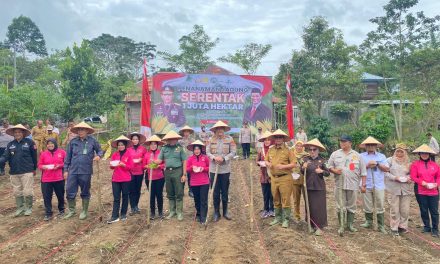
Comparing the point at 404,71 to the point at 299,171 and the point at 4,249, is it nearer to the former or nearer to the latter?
the point at 299,171

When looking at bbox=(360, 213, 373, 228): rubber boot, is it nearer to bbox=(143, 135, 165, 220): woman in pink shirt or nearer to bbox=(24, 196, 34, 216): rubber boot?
bbox=(143, 135, 165, 220): woman in pink shirt

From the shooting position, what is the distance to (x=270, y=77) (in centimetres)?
1898

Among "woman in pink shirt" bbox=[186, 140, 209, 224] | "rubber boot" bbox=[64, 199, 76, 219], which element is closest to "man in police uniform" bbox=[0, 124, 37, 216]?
"rubber boot" bbox=[64, 199, 76, 219]

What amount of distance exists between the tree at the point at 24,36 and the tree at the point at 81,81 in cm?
3558

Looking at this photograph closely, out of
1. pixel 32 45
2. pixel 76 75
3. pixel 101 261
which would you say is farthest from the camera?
pixel 32 45

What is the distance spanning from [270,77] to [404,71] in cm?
693

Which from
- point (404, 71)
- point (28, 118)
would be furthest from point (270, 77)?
point (28, 118)

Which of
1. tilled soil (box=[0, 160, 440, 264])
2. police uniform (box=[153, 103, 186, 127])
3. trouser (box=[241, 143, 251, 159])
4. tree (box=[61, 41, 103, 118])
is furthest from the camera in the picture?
tree (box=[61, 41, 103, 118])

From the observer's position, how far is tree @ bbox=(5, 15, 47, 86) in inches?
2126

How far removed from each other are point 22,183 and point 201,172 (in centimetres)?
348

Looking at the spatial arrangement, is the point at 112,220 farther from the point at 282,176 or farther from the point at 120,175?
the point at 282,176

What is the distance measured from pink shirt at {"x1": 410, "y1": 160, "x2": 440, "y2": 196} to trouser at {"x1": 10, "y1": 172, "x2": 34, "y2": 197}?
22.4ft

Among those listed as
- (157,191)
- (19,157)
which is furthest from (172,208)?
(19,157)

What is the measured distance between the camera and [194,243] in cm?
632
